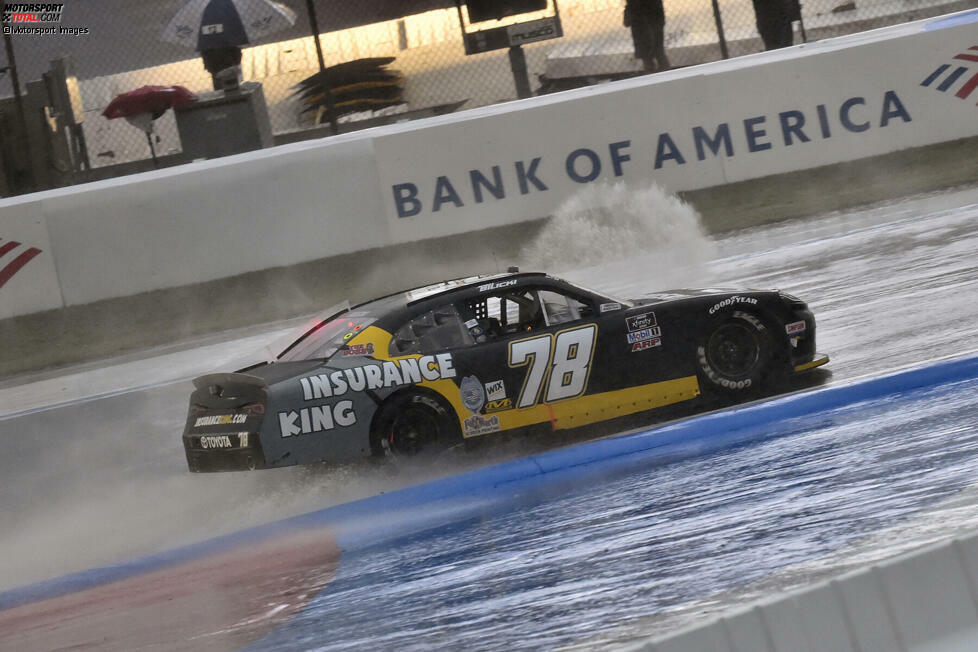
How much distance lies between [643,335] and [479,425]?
3.79 ft

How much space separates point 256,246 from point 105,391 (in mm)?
2638

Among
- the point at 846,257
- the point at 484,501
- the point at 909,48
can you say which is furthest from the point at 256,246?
the point at 909,48

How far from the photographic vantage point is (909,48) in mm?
13281

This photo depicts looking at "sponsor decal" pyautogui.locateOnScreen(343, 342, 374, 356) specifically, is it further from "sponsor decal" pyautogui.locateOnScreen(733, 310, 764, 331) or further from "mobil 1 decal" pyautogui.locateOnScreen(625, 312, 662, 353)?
"sponsor decal" pyautogui.locateOnScreen(733, 310, 764, 331)

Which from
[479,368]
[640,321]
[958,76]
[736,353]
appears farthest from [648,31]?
[479,368]

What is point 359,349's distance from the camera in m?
6.88

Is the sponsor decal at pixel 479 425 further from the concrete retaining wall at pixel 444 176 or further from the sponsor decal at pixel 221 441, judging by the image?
the concrete retaining wall at pixel 444 176

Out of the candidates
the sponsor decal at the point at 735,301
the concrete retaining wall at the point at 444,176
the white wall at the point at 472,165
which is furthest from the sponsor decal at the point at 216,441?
the white wall at the point at 472,165

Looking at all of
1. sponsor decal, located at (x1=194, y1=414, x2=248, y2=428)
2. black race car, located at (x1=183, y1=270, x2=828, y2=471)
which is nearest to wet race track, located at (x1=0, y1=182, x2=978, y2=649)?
black race car, located at (x1=183, y1=270, x2=828, y2=471)

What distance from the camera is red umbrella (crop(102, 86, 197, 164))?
14.9m

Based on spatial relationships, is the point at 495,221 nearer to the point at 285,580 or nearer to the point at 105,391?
the point at 105,391

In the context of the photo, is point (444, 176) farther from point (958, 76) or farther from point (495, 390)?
point (495, 390)

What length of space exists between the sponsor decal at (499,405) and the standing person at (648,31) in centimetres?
918

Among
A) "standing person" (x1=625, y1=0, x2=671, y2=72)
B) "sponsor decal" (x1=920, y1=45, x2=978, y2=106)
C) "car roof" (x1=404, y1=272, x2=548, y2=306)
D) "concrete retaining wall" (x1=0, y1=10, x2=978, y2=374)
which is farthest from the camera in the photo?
"standing person" (x1=625, y1=0, x2=671, y2=72)
